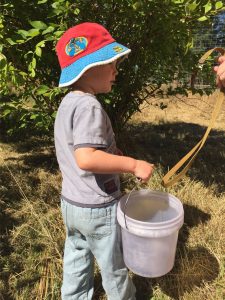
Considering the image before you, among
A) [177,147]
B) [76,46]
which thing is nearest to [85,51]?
[76,46]

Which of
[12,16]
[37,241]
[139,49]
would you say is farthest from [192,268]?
[12,16]

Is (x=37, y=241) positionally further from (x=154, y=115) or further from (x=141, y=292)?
(x=154, y=115)

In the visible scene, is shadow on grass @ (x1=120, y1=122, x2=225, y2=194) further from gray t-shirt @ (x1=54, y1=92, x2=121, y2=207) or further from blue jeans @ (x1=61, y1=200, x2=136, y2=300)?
gray t-shirt @ (x1=54, y1=92, x2=121, y2=207)

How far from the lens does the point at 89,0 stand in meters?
2.45

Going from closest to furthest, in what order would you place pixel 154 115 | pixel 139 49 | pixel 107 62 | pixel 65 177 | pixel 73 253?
pixel 107 62
pixel 65 177
pixel 73 253
pixel 139 49
pixel 154 115

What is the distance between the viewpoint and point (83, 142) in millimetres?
1504

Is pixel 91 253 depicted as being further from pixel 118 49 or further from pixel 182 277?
pixel 118 49

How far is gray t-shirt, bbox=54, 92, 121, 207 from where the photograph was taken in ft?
4.99

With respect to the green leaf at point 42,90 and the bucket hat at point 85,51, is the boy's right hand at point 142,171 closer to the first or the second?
the bucket hat at point 85,51

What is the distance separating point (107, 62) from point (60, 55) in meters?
0.22

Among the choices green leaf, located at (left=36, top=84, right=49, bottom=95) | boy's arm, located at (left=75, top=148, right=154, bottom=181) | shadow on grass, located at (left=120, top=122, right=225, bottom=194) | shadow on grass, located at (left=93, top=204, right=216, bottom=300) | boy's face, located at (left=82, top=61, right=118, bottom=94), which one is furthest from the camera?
shadow on grass, located at (left=120, top=122, right=225, bottom=194)

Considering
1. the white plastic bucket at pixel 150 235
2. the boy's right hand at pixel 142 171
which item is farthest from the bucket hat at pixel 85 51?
the white plastic bucket at pixel 150 235

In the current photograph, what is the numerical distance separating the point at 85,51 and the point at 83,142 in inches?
14.4

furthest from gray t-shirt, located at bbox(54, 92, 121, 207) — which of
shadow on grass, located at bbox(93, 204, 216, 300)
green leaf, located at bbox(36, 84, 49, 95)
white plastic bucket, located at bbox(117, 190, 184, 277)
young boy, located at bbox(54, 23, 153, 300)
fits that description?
green leaf, located at bbox(36, 84, 49, 95)
